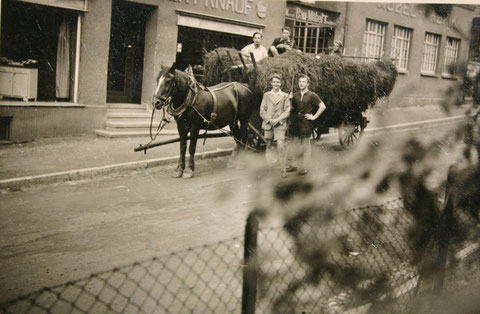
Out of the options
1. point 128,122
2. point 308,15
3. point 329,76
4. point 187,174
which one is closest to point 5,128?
point 187,174

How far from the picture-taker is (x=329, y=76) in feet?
31.0

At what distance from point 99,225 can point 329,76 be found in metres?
5.55

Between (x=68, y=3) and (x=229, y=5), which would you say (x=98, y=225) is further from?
(x=229, y=5)

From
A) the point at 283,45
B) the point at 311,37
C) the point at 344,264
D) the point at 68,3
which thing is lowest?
the point at 344,264

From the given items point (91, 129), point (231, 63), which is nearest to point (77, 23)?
point (91, 129)

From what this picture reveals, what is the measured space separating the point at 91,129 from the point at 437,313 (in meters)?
9.10

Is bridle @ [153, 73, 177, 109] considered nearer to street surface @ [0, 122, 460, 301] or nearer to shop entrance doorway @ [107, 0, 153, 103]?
street surface @ [0, 122, 460, 301]

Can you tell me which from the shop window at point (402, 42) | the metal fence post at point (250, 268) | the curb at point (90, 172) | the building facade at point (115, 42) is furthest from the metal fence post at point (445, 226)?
the building facade at point (115, 42)

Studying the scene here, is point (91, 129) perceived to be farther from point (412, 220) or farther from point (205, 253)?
point (412, 220)

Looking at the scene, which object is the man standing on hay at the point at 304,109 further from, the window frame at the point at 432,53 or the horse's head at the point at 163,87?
the window frame at the point at 432,53

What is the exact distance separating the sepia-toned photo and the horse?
0.03 m

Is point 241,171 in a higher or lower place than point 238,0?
lower

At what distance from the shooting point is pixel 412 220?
97.4 inches

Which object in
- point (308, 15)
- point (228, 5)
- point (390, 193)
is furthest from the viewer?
point (308, 15)
